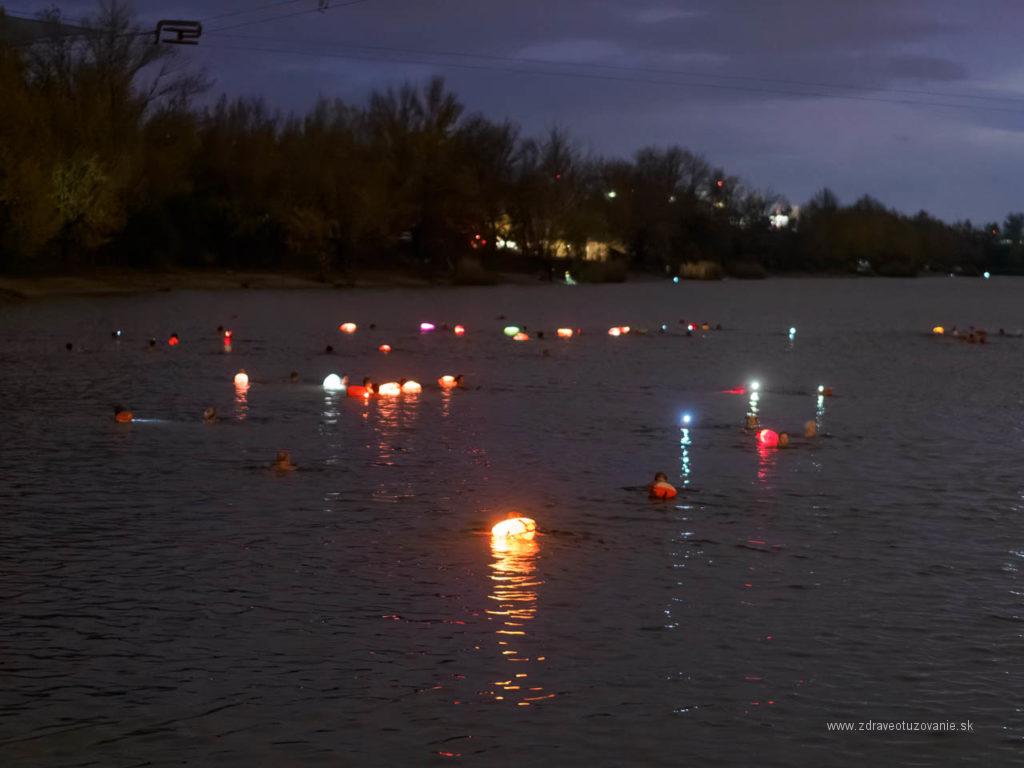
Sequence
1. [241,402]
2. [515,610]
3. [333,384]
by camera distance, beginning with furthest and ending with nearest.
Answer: [333,384] < [241,402] < [515,610]

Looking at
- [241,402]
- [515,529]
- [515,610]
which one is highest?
[241,402]

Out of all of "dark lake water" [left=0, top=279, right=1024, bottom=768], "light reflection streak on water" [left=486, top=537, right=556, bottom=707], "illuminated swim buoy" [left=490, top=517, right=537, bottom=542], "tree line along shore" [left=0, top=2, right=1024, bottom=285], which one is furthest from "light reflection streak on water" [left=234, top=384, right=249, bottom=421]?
"tree line along shore" [left=0, top=2, right=1024, bottom=285]

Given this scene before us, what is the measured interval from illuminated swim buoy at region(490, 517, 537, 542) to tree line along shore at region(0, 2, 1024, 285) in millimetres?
52161

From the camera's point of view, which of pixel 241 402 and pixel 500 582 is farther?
pixel 241 402

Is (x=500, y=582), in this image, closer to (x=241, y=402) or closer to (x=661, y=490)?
(x=661, y=490)

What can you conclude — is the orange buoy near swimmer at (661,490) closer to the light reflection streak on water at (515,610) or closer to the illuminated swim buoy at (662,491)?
the illuminated swim buoy at (662,491)

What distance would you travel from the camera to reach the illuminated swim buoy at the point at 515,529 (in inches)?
493

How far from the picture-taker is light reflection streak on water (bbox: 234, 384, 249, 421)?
21.0m

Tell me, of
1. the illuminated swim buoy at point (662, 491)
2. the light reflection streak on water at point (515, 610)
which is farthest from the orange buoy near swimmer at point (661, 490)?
the light reflection streak on water at point (515, 610)

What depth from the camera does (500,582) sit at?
35.9 feet

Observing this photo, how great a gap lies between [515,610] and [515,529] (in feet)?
7.83

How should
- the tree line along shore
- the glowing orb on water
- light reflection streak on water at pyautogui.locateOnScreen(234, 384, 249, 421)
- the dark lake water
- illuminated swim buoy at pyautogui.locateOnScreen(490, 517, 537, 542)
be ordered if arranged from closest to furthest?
the dark lake water
illuminated swim buoy at pyautogui.locateOnScreen(490, 517, 537, 542)
light reflection streak on water at pyautogui.locateOnScreen(234, 384, 249, 421)
the glowing orb on water
the tree line along shore

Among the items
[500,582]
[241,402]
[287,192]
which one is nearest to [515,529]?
[500,582]

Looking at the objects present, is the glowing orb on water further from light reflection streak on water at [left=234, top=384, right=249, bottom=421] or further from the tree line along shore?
the tree line along shore
